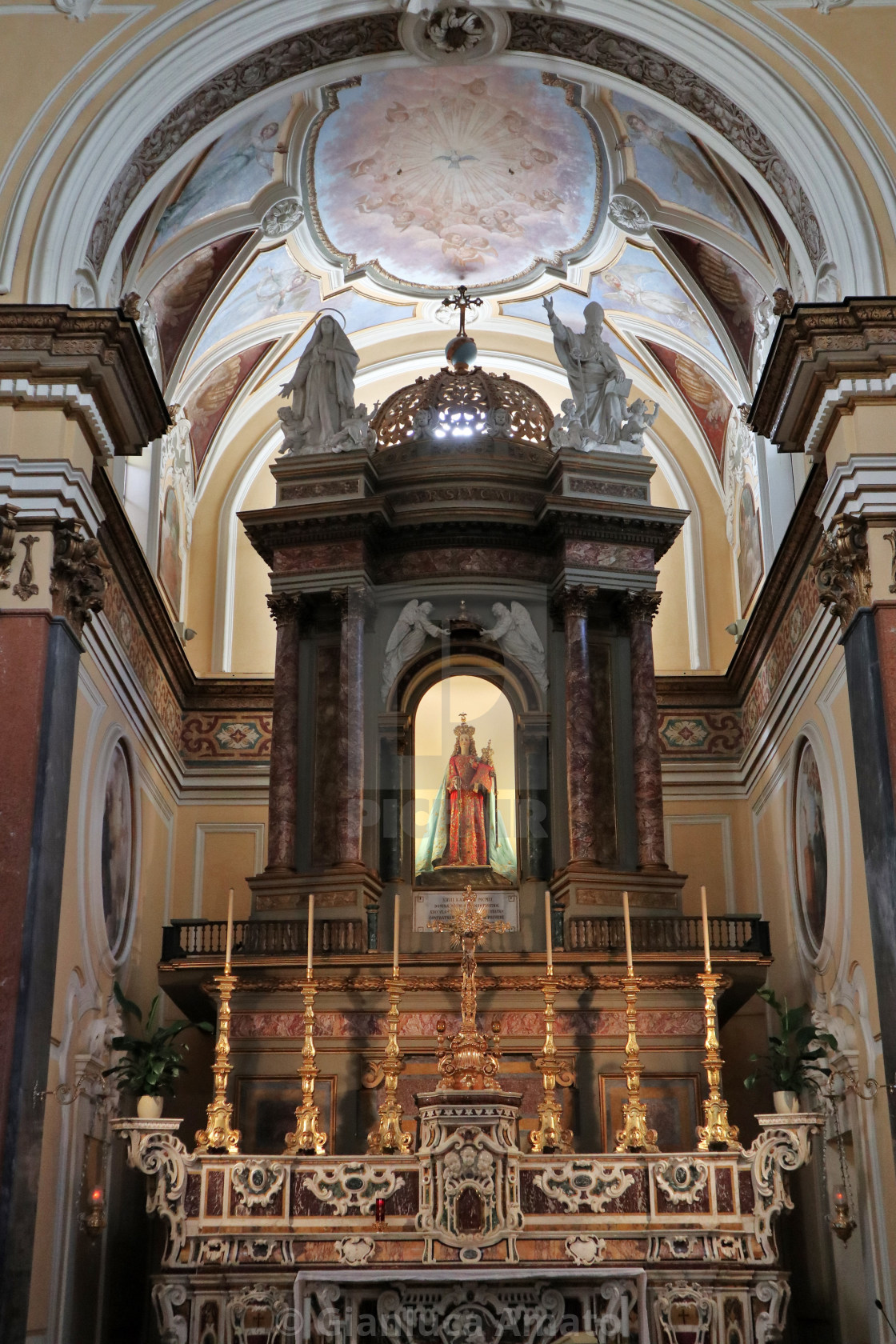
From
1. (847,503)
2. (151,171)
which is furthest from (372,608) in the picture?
(847,503)

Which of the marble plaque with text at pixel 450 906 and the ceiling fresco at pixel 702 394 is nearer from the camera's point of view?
the marble plaque with text at pixel 450 906

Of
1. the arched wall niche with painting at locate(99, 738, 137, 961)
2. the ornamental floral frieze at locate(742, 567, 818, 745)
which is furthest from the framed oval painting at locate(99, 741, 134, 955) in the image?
the ornamental floral frieze at locate(742, 567, 818, 745)

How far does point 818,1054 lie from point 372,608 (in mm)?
6947

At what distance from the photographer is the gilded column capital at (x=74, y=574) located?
12.6 m

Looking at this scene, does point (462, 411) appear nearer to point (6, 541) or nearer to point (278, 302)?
point (278, 302)

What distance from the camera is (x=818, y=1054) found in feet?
47.1

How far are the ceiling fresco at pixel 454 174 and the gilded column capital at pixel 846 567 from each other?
6.85 metres

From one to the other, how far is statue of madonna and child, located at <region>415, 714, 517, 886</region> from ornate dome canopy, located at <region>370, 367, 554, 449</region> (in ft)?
13.2

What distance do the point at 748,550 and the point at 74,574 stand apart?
1055 cm

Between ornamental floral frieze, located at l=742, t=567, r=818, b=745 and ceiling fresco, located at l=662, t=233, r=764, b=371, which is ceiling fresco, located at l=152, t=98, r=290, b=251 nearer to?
ceiling fresco, located at l=662, t=233, r=764, b=371

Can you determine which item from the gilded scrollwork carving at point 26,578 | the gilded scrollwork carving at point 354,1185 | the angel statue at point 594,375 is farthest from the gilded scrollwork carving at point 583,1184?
the angel statue at point 594,375

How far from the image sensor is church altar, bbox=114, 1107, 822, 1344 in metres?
11.0

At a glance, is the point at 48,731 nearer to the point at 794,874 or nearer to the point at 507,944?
the point at 507,944

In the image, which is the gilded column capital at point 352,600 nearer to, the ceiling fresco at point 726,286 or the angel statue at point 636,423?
the angel statue at point 636,423
